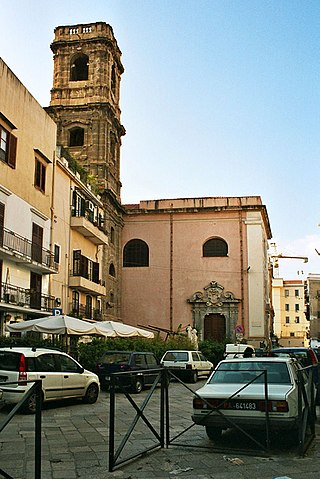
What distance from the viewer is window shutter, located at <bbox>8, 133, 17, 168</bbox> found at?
961 inches

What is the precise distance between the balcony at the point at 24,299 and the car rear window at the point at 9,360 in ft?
31.9

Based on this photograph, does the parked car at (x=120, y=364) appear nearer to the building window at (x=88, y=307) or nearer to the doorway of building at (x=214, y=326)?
the building window at (x=88, y=307)

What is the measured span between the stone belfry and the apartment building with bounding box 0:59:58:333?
12197 mm

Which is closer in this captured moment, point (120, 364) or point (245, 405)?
point (245, 405)

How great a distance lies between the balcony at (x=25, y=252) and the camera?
2308 centimetres

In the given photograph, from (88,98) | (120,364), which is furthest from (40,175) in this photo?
(88,98)

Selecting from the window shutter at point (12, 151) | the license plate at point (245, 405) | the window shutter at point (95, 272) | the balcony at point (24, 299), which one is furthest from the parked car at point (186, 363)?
the license plate at point (245, 405)

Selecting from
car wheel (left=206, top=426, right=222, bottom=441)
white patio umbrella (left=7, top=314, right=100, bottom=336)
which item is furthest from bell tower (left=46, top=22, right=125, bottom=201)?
car wheel (left=206, top=426, right=222, bottom=441)

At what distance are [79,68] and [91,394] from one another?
1315 inches

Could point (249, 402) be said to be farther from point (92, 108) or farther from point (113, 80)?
point (113, 80)

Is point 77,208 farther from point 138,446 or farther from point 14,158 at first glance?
point 138,446

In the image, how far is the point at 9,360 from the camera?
528 inches

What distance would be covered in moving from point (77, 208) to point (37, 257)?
7.35 metres

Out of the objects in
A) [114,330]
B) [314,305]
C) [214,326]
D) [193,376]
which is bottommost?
[193,376]
